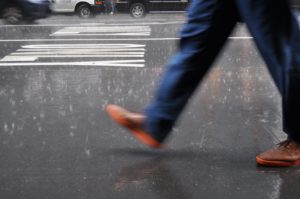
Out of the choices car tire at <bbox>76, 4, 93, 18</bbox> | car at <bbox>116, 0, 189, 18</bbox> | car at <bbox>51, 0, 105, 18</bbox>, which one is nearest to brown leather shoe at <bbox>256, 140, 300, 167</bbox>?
car at <bbox>116, 0, 189, 18</bbox>

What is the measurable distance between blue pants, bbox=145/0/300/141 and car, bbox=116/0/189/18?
20.2 m

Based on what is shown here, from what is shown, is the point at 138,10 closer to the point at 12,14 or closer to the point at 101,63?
the point at 12,14

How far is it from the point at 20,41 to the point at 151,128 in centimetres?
818

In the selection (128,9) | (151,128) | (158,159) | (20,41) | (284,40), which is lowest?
(128,9)

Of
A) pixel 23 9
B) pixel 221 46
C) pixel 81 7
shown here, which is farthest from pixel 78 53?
pixel 81 7

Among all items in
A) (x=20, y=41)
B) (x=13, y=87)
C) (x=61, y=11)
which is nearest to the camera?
(x=13, y=87)

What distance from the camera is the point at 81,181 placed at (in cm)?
A: 305

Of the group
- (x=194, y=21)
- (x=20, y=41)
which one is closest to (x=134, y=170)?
(x=194, y=21)

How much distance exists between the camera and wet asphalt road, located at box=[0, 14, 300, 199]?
2.98 m

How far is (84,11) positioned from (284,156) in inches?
829

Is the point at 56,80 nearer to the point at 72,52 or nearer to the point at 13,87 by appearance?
the point at 13,87

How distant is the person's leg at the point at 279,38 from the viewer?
9.55 feet

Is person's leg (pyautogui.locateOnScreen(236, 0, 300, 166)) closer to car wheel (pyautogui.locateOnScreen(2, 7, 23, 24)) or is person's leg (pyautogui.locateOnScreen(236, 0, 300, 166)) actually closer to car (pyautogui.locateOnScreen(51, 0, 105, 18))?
car wheel (pyautogui.locateOnScreen(2, 7, 23, 24))

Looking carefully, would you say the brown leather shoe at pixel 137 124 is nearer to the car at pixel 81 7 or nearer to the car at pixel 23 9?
the car at pixel 23 9
